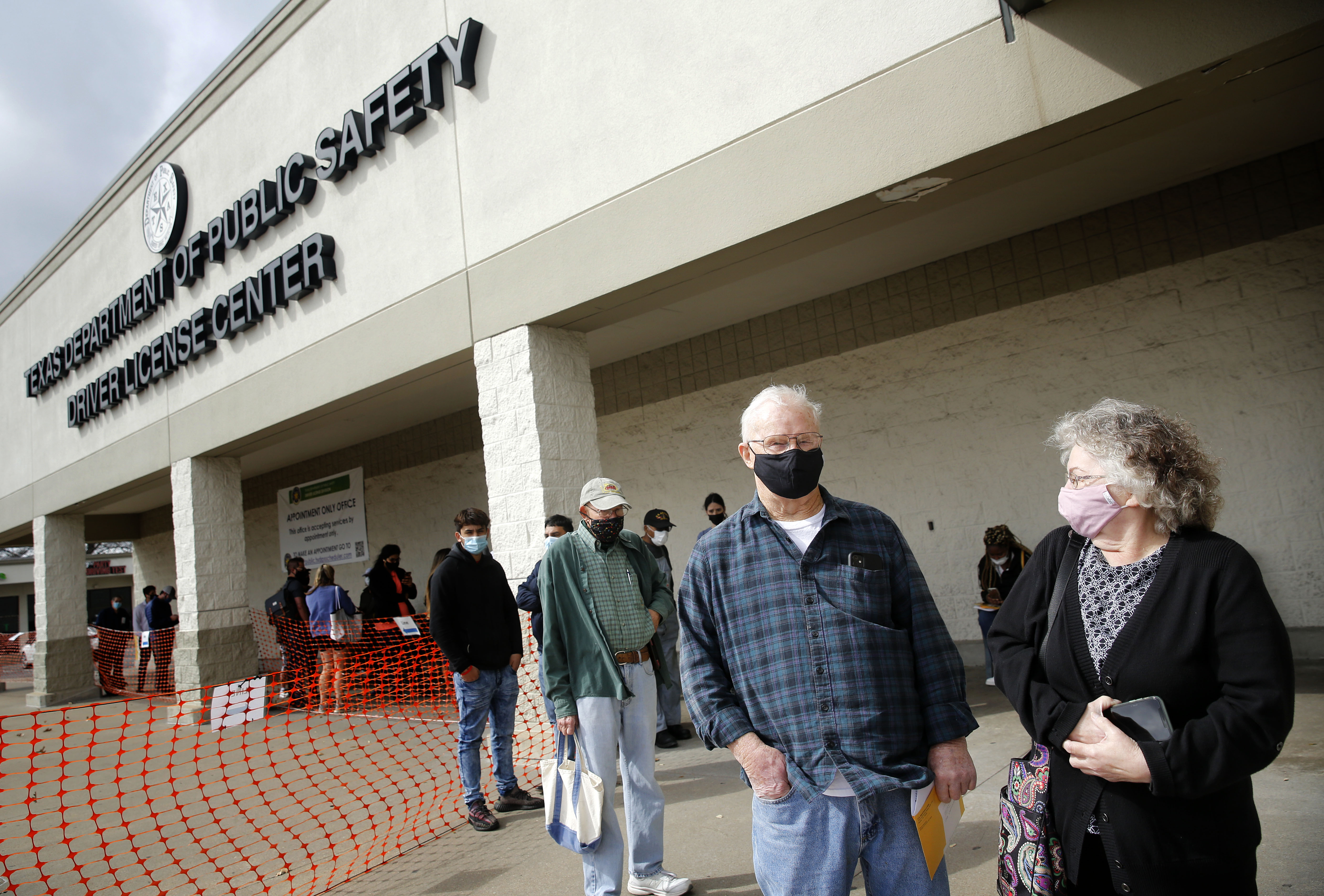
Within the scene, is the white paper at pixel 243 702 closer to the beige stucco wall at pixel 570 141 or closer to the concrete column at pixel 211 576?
the beige stucco wall at pixel 570 141

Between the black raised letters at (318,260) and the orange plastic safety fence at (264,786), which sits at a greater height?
the black raised letters at (318,260)

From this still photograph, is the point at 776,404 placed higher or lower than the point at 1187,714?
higher

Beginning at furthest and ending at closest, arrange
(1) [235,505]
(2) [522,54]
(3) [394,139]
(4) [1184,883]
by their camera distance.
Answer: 1. (1) [235,505]
2. (3) [394,139]
3. (2) [522,54]
4. (4) [1184,883]

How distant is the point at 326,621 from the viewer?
30.6 feet

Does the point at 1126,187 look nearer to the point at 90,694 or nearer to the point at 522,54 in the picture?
the point at 522,54

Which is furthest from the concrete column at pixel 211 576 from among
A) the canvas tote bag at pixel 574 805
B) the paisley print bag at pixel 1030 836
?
the paisley print bag at pixel 1030 836

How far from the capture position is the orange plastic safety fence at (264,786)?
4.57 meters

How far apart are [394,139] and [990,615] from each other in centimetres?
659

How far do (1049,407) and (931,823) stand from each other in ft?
18.8

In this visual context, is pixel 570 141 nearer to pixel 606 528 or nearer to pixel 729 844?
pixel 606 528

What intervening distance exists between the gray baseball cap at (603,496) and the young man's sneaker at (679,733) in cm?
293

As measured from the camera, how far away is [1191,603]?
1832 millimetres

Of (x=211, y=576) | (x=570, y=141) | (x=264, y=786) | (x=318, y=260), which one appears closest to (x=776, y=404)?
(x=570, y=141)

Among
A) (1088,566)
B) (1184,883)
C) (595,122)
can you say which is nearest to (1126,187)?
(595,122)
